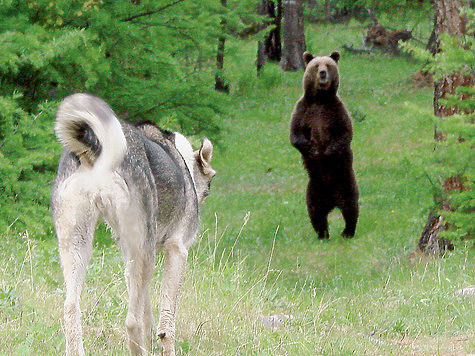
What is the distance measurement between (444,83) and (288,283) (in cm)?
332

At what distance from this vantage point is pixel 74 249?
4.35 metres

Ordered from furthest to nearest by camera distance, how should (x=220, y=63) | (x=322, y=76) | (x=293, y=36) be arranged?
(x=293, y=36) → (x=220, y=63) → (x=322, y=76)

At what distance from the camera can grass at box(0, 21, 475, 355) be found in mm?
5328

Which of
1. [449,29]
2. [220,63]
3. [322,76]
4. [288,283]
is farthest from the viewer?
[220,63]

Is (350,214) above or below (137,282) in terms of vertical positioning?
below

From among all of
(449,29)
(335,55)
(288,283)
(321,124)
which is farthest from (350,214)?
(449,29)

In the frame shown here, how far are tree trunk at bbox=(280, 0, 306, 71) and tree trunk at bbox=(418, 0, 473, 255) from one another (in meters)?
18.8

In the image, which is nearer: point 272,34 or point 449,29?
point 449,29

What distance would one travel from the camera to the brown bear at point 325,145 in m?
12.7

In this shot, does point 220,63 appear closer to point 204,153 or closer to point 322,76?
point 322,76

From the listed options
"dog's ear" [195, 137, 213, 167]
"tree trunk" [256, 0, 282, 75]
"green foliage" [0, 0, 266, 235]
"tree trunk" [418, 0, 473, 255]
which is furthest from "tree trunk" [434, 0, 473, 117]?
"tree trunk" [256, 0, 282, 75]

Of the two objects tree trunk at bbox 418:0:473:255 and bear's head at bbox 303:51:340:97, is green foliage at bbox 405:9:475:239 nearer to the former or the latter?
tree trunk at bbox 418:0:473:255

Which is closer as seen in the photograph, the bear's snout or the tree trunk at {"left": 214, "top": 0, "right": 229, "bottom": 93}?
the tree trunk at {"left": 214, "top": 0, "right": 229, "bottom": 93}

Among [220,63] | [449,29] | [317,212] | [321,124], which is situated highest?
[449,29]
